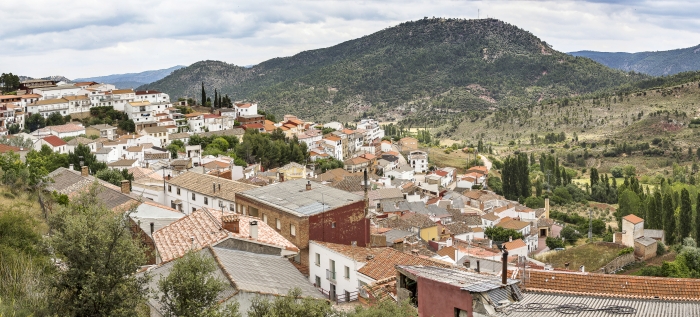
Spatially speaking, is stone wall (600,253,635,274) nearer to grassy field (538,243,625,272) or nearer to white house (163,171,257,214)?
grassy field (538,243,625,272)

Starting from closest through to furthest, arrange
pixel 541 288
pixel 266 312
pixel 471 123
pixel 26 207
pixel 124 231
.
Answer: pixel 266 312
pixel 124 231
pixel 541 288
pixel 26 207
pixel 471 123

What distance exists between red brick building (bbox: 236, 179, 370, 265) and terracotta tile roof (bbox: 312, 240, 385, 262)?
81cm

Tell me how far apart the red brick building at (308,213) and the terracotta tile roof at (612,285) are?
894 centimetres

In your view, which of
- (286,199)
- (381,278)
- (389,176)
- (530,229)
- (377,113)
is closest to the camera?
(381,278)

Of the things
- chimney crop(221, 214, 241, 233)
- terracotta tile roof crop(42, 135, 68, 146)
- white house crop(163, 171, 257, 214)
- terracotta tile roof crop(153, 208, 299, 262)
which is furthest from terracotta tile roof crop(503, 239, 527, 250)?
terracotta tile roof crop(42, 135, 68, 146)

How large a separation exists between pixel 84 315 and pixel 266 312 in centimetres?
388

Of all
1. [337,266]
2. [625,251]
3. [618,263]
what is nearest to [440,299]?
[337,266]

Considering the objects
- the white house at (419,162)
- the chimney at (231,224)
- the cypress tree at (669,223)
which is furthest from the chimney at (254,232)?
the white house at (419,162)

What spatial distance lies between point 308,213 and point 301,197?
229 centimetres

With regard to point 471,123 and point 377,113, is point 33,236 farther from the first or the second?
point 377,113

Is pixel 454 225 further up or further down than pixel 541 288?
further down

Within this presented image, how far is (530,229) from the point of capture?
57719mm

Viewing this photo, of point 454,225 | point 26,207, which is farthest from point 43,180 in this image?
point 454,225

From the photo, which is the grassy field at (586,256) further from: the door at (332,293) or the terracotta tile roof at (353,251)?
the door at (332,293)
